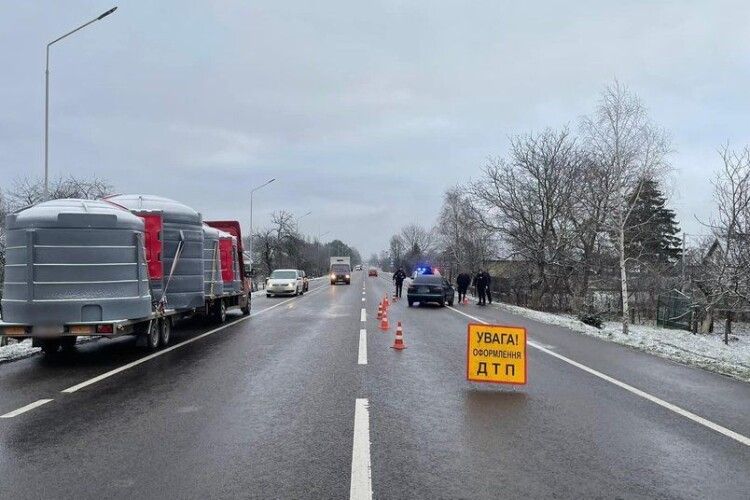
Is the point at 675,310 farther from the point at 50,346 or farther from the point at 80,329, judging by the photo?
the point at 50,346

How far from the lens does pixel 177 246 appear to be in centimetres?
1347

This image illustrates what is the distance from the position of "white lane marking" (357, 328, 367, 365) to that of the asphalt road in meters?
0.17

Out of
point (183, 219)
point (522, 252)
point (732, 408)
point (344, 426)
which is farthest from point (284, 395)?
point (522, 252)

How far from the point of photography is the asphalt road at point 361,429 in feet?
15.2

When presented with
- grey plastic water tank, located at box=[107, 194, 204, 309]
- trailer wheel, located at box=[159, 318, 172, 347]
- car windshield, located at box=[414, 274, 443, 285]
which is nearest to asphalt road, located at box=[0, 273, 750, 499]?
trailer wheel, located at box=[159, 318, 172, 347]

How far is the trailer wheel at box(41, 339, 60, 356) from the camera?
1125 cm

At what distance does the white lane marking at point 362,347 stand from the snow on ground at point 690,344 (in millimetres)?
6635

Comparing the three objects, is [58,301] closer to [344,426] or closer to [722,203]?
[344,426]

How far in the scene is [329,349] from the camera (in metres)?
12.1

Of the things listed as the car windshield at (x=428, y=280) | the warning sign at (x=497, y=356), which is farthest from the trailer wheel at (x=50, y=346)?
the car windshield at (x=428, y=280)

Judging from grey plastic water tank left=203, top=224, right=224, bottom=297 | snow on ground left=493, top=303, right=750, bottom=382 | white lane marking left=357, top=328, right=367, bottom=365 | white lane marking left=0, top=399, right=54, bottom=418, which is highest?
grey plastic water tank left=203, top=224, right=224, bottom=297

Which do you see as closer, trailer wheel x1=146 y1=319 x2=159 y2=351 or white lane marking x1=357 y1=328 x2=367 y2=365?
white lane marking x1=357 y1=328 x2=367 y2=365

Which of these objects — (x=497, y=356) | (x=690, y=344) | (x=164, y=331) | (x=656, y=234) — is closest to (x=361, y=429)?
(x=497, y=356)

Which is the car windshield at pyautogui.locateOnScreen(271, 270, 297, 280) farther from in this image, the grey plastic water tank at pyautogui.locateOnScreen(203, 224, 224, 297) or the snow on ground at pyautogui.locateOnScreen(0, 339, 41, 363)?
the snow on ground at pyautogui.locateOnScreen(0, 339, 41, 363)
